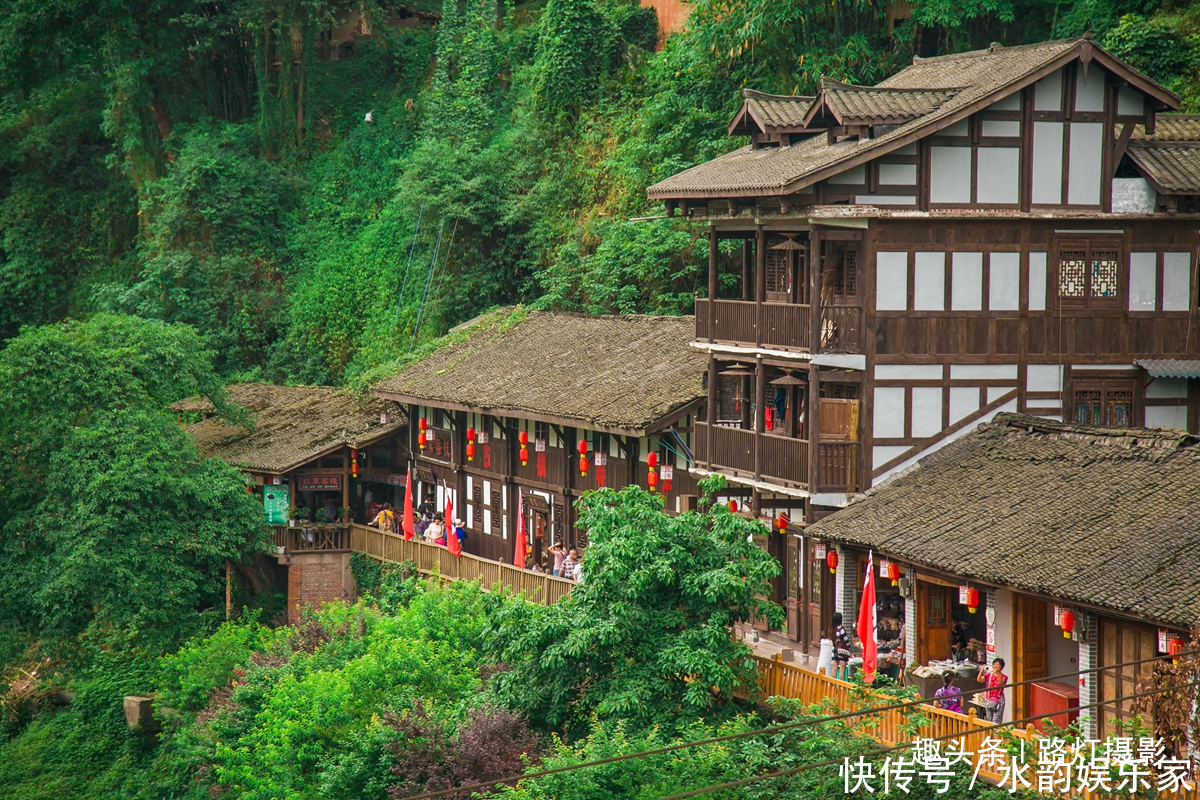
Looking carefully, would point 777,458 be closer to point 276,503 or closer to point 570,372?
point 570,372

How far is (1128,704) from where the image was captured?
1711cm

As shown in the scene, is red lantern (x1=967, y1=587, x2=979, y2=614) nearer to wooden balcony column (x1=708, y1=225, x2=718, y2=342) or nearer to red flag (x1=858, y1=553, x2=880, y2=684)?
red flag (x1=858, y1=553, x2=880, y2=684)

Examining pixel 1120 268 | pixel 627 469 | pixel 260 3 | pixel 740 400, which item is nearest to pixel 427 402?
pixel 627 469

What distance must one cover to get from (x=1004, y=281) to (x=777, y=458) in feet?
15.3

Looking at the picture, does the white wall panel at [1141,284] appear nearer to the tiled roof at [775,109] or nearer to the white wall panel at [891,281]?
the white wall panel at [891,281]

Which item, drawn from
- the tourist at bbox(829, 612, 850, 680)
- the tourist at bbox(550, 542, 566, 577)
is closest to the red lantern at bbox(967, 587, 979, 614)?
the tourist at bbox(829, 612, 850, 680)

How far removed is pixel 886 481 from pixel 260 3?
35.6 metres

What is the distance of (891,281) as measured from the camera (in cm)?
2325

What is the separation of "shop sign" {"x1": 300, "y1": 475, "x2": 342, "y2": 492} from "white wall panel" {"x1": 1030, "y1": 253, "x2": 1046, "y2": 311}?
19.0m

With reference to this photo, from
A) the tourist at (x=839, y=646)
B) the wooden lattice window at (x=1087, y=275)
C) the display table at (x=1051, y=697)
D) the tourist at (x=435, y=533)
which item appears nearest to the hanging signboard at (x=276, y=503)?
the tourist at (x=435, y=533)

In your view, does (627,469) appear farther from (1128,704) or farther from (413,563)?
(1128,704)

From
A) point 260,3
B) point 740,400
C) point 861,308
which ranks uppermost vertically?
point 260,3

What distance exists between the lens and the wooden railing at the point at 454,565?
26.9 meters

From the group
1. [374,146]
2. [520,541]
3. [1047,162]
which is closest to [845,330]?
[1047,162]
